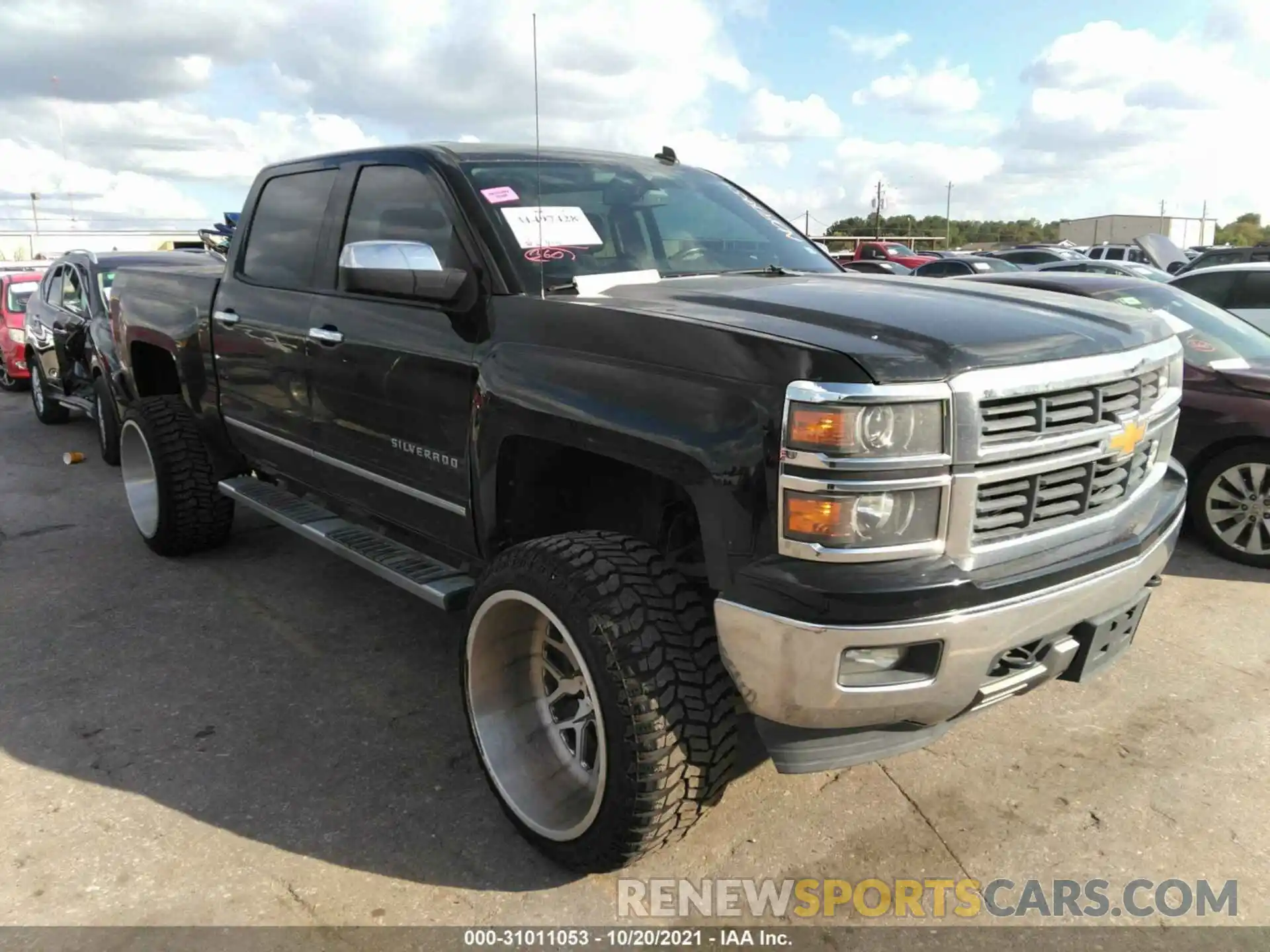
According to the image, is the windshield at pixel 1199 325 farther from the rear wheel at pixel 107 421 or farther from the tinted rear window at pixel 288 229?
the rear wheel at pixel 107 421

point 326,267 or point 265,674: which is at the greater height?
point 326,267

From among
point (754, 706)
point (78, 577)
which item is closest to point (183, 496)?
point (78, 577)

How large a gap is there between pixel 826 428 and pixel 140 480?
4.70m

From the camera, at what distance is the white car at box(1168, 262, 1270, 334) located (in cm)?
794

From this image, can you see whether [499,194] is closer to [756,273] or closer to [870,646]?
[756,273]

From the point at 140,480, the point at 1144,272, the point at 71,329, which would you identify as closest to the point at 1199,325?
the point at 140,480

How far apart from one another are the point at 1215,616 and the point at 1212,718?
115 cm

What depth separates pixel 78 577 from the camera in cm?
524

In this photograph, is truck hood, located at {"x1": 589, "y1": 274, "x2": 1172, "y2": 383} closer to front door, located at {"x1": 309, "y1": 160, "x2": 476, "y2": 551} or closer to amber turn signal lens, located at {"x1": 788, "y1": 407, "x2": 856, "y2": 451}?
amber turn signal lens, located at {"x1": 788, "y1": 407, "x2": 856, "y2": 451}

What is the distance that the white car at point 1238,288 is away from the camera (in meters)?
7.94

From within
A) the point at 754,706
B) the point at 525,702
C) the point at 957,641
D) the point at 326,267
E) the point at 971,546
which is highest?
the point at 326,267

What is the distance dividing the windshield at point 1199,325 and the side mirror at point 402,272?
13.3 ft

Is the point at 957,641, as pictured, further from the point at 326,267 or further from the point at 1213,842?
the point at 326,267

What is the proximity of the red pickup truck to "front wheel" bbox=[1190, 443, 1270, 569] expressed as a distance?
2127cm
